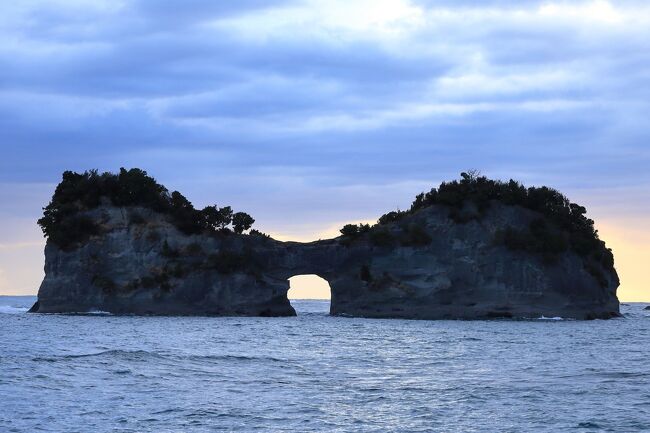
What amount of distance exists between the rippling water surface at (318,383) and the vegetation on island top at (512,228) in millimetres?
38397

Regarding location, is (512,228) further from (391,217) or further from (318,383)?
(318,383)

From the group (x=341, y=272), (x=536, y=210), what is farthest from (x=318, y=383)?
(x=536, y=210)

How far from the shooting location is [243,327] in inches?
3009

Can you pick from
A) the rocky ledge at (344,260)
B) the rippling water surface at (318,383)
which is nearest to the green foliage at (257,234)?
the rocky ledge at (344,260)

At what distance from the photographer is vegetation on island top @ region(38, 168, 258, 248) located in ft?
339

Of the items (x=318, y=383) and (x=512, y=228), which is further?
(x=512, y=228)

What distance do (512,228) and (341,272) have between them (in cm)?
1954

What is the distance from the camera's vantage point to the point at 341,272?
104 m

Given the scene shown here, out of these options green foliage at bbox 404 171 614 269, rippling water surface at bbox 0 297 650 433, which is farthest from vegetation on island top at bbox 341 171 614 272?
rippling water surface at bbox 0 297 650 433

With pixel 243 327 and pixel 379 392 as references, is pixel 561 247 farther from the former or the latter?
pixel 379 392

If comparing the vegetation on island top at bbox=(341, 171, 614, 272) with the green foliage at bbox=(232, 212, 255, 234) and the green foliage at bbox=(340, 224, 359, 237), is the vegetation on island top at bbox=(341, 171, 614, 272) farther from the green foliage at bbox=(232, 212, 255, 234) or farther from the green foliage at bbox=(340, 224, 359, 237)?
the green foliage at bbox=(232, 212, 255, 234)

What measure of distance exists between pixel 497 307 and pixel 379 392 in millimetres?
64753

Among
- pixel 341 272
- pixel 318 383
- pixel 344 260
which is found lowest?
pixel 318 383

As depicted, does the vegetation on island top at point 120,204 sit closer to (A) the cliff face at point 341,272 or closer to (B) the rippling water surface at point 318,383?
(A) the cliff face at point 341,272
